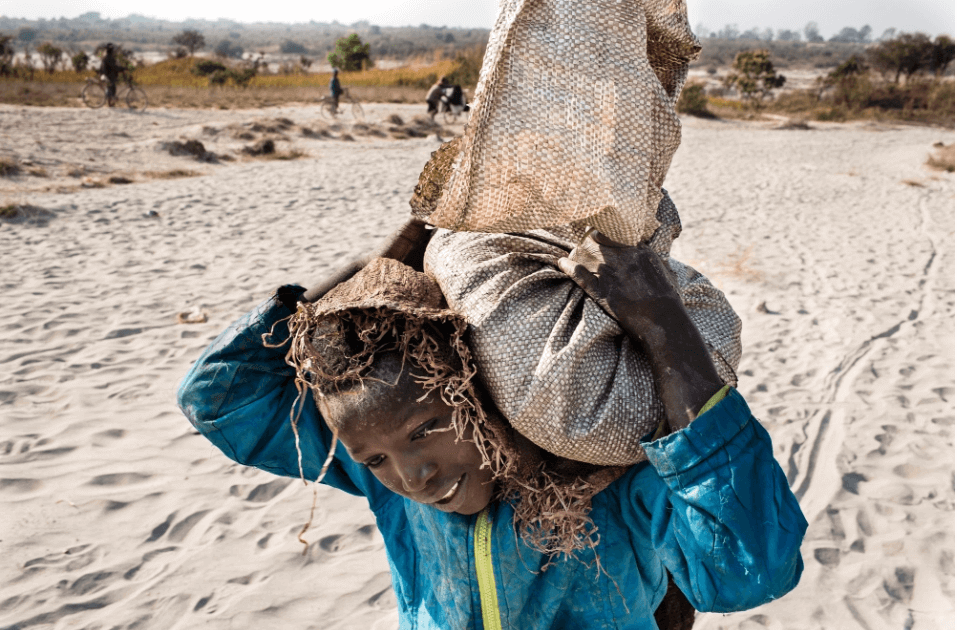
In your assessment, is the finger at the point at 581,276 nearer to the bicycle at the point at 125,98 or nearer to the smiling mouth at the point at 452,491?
the smiling mouth at the point at 452,491

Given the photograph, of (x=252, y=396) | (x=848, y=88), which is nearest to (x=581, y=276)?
(x=252, y=396)

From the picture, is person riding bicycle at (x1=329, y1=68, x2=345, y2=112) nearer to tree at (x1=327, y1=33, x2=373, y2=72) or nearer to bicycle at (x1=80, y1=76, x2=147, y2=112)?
bicycle at (x1=80, y1=76, x2=147, y2=112)

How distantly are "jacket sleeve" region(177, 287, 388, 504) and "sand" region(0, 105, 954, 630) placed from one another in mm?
1572

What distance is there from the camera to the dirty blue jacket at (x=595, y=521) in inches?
37.5

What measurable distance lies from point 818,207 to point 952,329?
4810 millimetres

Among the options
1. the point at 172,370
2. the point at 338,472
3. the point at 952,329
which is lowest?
the point at 172,370

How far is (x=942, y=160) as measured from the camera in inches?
554

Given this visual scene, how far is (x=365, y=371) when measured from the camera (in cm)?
107

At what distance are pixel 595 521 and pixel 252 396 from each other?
0.79 meters

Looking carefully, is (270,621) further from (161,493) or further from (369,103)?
(369,103)

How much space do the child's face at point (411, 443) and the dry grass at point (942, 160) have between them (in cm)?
1596

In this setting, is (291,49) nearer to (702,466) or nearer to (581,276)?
(581,276)

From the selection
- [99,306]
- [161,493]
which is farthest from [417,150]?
[161,493]

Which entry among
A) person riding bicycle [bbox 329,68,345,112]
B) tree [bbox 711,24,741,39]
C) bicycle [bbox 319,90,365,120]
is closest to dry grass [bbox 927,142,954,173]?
bicycle [bbox 319,90,365,120]
